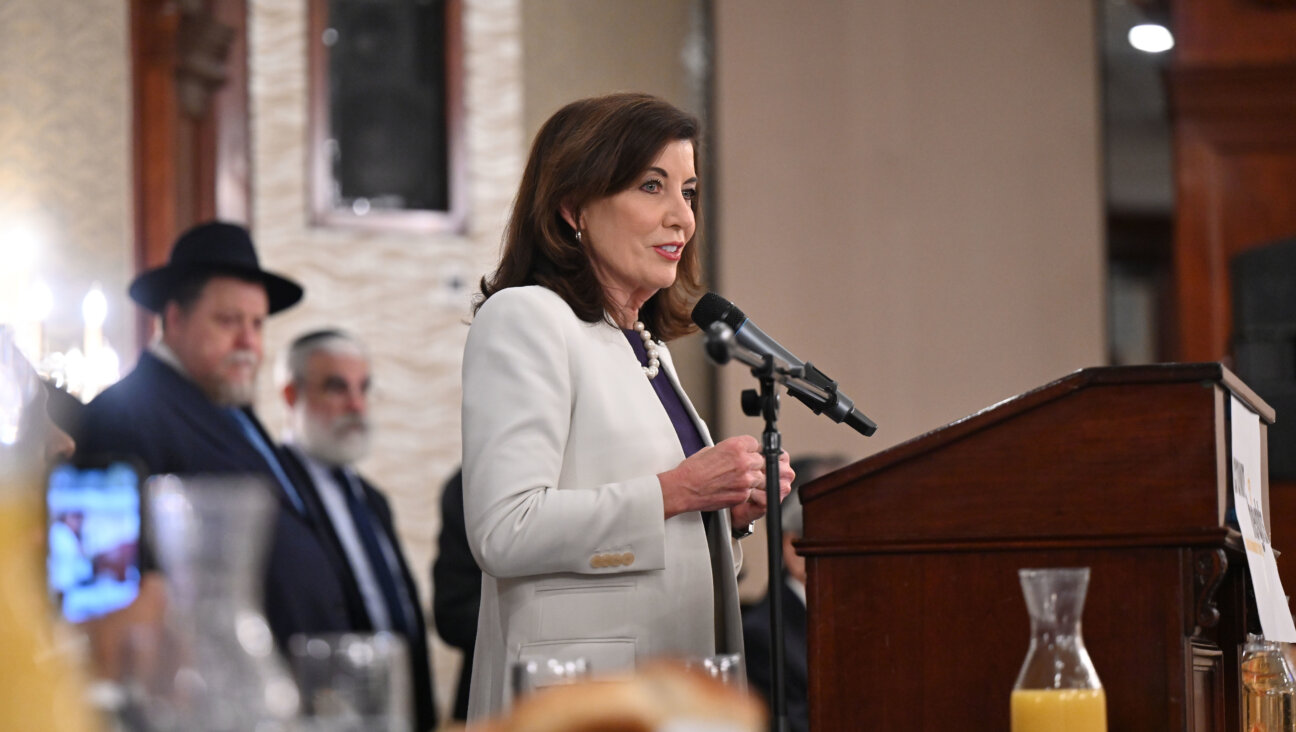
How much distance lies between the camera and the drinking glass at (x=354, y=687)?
0.72m

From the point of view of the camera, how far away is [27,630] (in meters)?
0.58

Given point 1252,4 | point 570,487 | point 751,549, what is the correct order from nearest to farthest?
point 570,487
point 751,549
point 1252,4

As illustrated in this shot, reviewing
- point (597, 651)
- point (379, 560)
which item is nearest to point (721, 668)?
point (597, 651)

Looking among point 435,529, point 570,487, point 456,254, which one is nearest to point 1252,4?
point 456,254

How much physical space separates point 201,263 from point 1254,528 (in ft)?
9.69

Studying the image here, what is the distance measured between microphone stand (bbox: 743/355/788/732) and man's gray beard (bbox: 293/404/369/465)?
2786 mm

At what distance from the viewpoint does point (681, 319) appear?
215cm

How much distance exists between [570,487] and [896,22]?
428 cm

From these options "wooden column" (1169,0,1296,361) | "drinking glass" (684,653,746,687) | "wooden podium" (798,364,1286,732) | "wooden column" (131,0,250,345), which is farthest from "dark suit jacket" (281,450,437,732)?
"wooden column" (1169,0,1296,361)

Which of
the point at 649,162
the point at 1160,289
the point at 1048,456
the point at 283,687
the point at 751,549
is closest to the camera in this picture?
the point at 283,687

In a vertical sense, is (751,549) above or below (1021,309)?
below

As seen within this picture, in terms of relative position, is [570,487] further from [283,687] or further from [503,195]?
[503,195]

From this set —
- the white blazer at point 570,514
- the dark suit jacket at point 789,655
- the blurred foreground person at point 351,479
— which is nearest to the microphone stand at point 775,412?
the white blazer at point 570,514

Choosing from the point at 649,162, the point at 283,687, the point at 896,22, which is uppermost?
the point at 896,22
